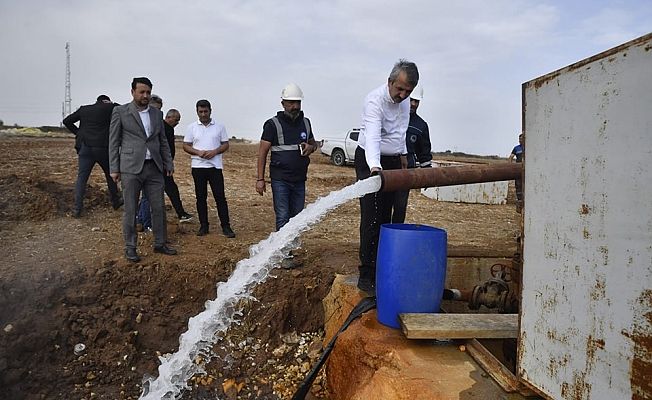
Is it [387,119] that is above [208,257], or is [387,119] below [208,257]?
above

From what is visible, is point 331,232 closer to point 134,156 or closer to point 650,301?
point 134,156

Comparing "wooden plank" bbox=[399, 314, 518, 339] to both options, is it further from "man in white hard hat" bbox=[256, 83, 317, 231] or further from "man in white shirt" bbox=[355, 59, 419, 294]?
"man in white hard hat" bbox=[256, 83, 317, 231]

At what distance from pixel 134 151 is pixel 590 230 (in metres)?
4.17

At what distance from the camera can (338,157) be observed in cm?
1827

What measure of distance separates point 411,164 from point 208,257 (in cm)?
228

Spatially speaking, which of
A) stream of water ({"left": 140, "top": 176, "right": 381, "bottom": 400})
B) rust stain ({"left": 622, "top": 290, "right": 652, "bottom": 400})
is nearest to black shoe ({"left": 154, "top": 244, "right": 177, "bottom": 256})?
stream of water ({"left": 140, "top": 176, "right": 381, "bottom": 400})

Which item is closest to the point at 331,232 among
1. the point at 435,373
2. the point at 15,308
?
the point at 15,308

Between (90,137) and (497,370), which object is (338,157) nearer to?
(90,137)

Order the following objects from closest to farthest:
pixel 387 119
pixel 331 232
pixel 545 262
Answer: pixel 545 262 < pixel 387 119 < pixel 331 232

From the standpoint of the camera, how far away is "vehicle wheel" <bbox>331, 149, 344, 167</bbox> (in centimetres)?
1816

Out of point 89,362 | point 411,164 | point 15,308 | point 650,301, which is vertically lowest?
point 89,362

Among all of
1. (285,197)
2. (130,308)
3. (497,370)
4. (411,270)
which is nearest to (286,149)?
(285,197)

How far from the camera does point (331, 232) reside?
21.9 feet

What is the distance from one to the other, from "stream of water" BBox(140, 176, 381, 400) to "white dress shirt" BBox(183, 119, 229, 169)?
1.28 meters
